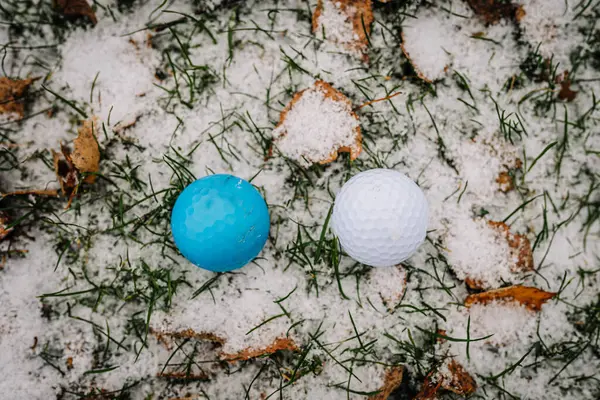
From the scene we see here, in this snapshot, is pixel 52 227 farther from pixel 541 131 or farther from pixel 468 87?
pixel 541 131

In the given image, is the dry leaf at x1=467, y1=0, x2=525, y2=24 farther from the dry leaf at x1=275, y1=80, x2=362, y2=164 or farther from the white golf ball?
the white golf ball

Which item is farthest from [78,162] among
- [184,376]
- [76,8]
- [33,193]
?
[184,376]

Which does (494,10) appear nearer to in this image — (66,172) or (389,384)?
(389,384)

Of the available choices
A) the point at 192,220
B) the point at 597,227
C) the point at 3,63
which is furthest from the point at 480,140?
the point at 3,63

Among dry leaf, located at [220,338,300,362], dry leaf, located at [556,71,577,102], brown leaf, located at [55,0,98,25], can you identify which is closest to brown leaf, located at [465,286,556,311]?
dry leaf, located at [220,338,300,362]

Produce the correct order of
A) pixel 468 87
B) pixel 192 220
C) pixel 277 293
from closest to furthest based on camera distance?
pixel 192 220
pixel 277 293
pixel 468 87
